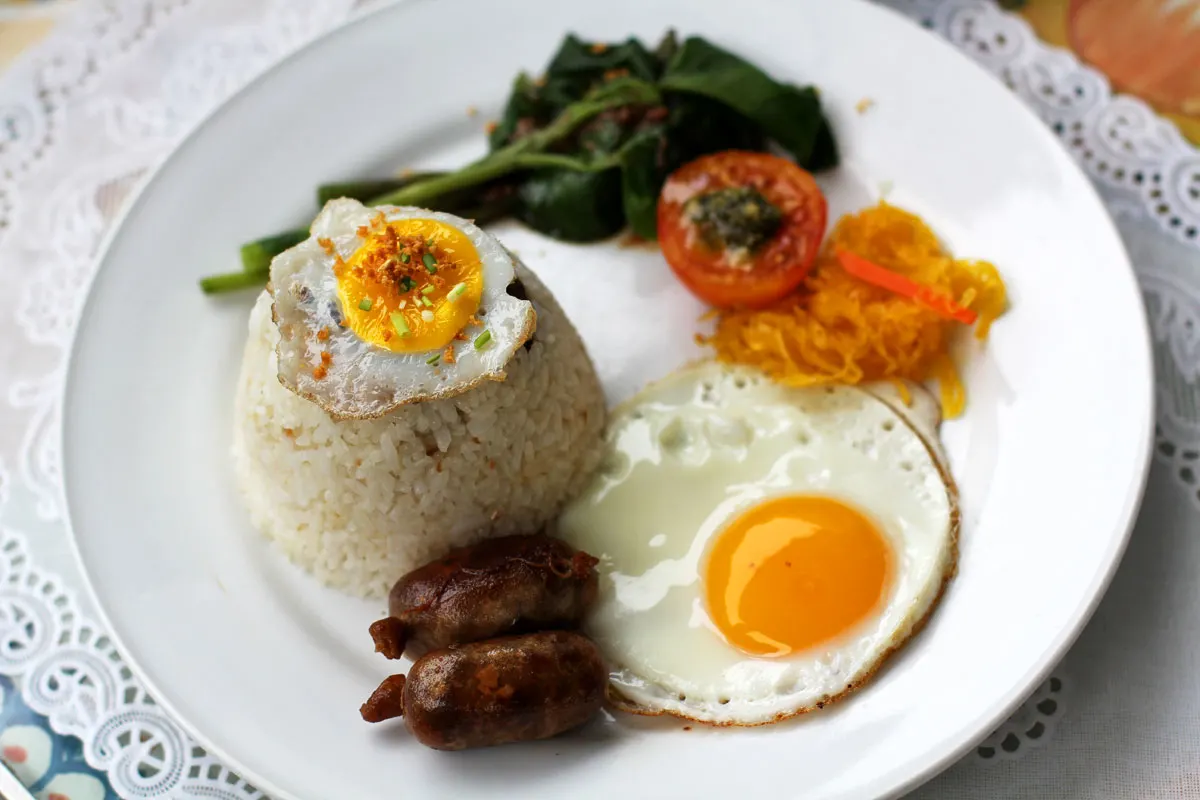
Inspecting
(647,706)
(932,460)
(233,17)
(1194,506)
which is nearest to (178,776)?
(647,706)

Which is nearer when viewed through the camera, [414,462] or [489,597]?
[489,597]

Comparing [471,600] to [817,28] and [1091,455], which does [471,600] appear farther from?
[817,28]

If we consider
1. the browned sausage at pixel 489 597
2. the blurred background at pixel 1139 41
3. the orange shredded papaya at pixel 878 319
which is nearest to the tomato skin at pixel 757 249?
the orange shredded papaya at pixel 878 319

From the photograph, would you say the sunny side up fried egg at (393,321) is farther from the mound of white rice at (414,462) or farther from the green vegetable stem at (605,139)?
the green vegetable stem at (605,139)

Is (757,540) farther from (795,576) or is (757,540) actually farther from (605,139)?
(605,139)

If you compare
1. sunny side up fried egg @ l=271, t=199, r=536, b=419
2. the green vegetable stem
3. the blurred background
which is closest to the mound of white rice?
sunny side up fried egg @ l=271, t=199, r=536, b=419

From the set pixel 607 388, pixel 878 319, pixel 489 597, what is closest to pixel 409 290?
pixel 489 597

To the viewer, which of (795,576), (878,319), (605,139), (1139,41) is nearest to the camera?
(795,576)
